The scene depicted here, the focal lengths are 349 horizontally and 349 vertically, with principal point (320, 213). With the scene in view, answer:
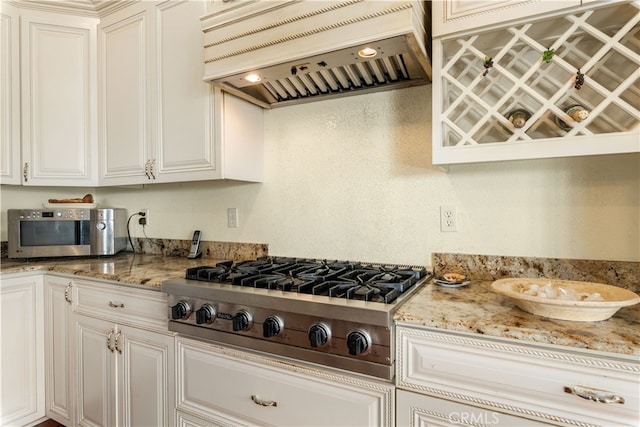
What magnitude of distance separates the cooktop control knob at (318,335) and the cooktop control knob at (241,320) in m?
0.26

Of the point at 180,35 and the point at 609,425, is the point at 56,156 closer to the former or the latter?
the point at 180,35

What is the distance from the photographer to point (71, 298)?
5.87 ft

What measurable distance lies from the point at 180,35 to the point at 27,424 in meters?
2.23

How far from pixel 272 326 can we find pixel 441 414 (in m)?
0.55

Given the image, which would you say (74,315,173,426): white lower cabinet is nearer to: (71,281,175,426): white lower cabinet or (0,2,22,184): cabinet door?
(71,281,175,426): white lower cabinet

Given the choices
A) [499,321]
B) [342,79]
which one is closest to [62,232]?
[342,79]

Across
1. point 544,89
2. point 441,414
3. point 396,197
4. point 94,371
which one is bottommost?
point 94,371

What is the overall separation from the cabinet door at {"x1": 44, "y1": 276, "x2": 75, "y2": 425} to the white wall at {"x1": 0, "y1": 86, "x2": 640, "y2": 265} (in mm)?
692

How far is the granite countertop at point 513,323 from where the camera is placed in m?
0.81

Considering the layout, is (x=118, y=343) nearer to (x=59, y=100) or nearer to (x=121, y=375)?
(x=121, y=375)

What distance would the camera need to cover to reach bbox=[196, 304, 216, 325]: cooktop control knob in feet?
4.20

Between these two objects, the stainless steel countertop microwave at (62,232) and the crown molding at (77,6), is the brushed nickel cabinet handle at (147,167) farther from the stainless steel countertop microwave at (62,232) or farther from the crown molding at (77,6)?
the crown molding at (77,6)

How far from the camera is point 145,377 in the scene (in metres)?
1.51

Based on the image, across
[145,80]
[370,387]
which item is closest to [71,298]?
[145,80]
